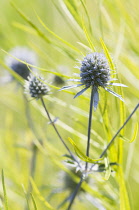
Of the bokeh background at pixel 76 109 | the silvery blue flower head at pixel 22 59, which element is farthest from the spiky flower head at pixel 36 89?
the silvery blue flower head at pixel 22 59

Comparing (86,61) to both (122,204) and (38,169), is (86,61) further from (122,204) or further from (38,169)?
(38,169)

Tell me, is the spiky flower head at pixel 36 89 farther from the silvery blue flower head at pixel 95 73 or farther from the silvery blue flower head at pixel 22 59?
the silvery blue flower head at pixel 22 59

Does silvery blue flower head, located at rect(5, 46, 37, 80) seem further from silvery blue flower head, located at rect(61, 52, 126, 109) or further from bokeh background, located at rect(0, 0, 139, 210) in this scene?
silvery blue flower head, located at rect(61, 52, 126, 109)

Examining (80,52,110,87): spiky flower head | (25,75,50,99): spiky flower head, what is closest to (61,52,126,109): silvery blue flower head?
(80,52,110,87): spiky flower head

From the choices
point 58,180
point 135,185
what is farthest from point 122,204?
point 135,185

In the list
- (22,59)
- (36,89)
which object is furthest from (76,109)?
(22,59)

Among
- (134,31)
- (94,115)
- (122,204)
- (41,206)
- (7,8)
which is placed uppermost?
(7,8)
